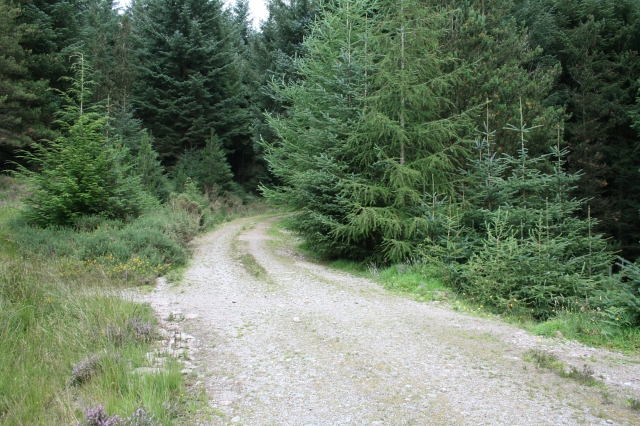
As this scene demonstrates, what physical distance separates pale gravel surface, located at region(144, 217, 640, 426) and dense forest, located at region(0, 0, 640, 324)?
6.06 ft

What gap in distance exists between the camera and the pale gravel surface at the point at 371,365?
3887 millimetres

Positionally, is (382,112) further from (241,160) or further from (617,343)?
(241,160)

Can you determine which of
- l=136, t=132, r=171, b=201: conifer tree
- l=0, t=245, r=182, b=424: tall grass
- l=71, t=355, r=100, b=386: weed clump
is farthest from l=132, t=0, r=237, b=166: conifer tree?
l=71, t=355, r=100, b=386: weed clump

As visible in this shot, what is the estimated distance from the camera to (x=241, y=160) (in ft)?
118

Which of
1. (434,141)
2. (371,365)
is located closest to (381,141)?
(434,141)

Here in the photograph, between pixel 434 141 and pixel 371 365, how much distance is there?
800 centimetres

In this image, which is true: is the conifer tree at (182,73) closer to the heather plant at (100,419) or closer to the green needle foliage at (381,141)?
the green needle foliage at (381,141)

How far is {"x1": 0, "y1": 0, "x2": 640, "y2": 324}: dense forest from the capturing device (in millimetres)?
8734

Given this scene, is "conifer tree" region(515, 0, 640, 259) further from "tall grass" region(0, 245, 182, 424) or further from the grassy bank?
"tall grass" region(0, 245, 182, 424)

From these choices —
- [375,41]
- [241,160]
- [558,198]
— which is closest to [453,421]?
[558,198]

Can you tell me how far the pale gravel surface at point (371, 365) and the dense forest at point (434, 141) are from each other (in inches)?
72.8

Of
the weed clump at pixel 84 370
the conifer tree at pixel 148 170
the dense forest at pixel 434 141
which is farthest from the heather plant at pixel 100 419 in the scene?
the conifer tree at pixel 148 170

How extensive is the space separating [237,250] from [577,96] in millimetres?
18251

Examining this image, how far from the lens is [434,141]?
11.5m
